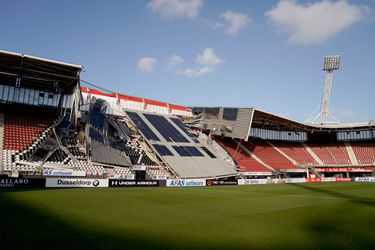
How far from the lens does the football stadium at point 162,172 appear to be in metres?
9.84

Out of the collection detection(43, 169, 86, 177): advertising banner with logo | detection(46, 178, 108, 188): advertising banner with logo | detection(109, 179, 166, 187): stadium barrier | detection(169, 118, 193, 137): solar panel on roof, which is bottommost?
detection(109, 179, 166, 187): stadium barrier

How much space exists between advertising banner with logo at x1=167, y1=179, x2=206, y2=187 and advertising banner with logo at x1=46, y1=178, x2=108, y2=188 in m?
9.24

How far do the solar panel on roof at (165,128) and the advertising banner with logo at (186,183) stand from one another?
41.8 ft

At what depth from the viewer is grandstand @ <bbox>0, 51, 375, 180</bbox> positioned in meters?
39.2

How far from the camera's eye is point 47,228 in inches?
390

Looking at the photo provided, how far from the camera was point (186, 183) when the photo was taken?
3959 cm

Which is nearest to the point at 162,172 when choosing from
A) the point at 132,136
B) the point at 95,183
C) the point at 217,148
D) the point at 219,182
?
the point at 219,182

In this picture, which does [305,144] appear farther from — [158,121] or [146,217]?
[146,217]

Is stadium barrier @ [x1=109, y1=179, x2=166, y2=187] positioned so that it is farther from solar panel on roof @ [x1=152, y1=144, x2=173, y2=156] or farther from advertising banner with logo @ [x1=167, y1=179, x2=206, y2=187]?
solar panel on roof @ [x1=152, y1=144, x2=173, y2=156]

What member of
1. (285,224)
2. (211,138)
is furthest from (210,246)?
(211,138)

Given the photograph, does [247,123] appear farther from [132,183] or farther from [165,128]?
[132,183]

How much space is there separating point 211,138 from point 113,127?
2184 centimetres

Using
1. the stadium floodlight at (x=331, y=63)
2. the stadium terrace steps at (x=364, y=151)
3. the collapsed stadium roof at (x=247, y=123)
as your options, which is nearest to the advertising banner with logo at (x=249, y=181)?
the collapsed stadium roof at (x=247, y=123)

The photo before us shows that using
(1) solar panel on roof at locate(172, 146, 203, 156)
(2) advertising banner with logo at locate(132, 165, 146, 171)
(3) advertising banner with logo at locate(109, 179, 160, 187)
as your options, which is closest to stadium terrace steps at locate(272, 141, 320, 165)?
(1) solar panel on roof at locate(172, 146, 203, 156)
